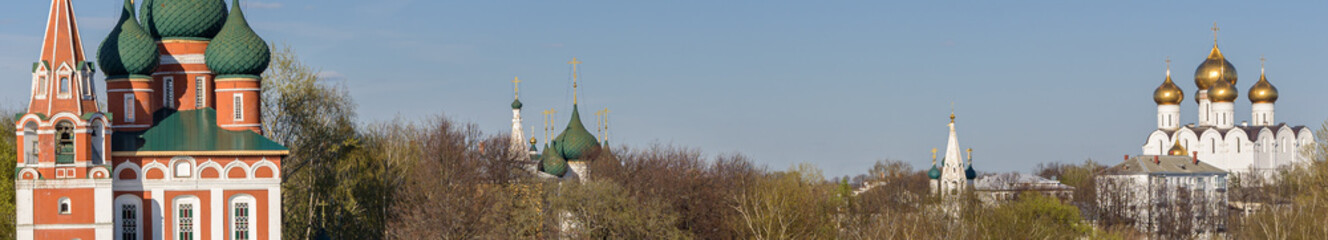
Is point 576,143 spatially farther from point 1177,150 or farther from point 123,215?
point 1177,150

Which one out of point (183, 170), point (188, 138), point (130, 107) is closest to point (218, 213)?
point (183, 170)

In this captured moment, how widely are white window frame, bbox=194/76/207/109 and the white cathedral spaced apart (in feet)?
255

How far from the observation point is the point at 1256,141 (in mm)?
111562

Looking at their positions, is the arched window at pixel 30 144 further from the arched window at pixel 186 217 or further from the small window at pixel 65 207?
the arched window at pixel 186 217

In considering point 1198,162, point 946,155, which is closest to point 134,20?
point 946,155

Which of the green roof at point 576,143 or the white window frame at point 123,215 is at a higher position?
the green roof at point 576,143

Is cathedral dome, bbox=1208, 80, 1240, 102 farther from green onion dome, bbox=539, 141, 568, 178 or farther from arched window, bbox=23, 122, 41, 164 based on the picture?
arched window, bbox=23, 122, 41, 164

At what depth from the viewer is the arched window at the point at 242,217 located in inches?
1569

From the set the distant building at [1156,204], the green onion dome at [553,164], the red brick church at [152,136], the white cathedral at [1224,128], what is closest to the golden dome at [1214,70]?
the white cathedral at [1224,128]

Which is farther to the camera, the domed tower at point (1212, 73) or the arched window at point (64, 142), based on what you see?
the domed tower at point (1212, 73)

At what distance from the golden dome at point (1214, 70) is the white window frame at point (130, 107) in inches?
3188

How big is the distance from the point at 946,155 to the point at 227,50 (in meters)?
31.3

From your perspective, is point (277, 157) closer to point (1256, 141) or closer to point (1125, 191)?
point (1125, 191)

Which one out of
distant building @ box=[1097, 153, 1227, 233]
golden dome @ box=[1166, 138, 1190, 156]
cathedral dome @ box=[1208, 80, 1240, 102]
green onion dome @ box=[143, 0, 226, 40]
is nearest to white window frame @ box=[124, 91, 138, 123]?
green onion dome @ box=[143, 0, 226, 40]
